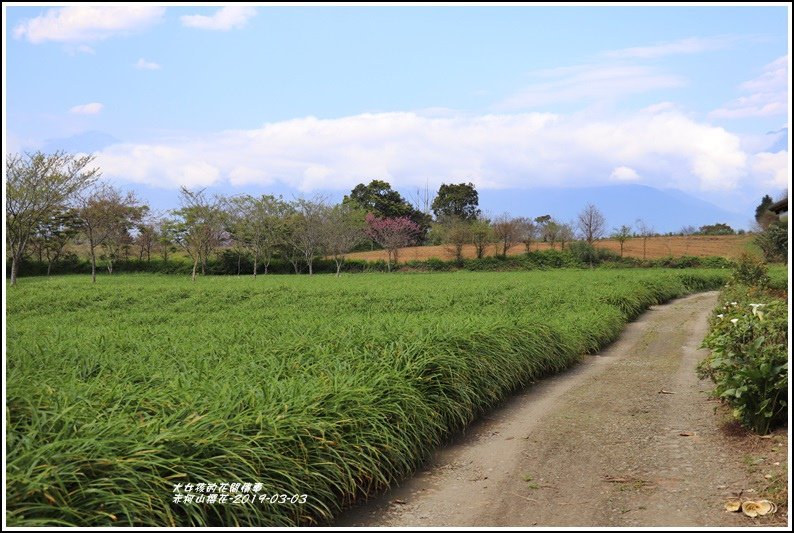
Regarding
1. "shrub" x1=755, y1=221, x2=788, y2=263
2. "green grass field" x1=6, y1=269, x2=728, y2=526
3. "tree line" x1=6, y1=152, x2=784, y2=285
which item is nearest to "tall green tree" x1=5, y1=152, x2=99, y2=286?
"tree line" x1=6, y1=152, x2=784, y2=285

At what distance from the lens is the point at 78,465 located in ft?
9.51

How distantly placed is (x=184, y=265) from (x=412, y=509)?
110 feet

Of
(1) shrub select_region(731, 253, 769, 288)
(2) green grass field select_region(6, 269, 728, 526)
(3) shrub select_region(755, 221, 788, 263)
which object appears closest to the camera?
(2) green grass field select_region(6, 269, 728, 526)

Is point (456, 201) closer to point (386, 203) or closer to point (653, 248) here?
point (386, 203)

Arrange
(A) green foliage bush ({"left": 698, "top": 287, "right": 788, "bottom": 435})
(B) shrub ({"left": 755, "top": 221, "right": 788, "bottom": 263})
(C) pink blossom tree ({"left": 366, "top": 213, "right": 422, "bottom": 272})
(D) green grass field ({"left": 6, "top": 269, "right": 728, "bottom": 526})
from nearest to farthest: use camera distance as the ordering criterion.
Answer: (D) green grass field ({"left": 6, "top": 269, "right": 728, "bottom": 526}) → (A) green foliage bush ({"left": 698, "top": 287, "right": 788, "bottom": 435}) → (B) shrub ({"left": 755, "top": 221, "right": 788, "bottom": 263}) → (C) pink blossom tree ({"left": 366, "top": 213, "right": 422, "bottom": 272})

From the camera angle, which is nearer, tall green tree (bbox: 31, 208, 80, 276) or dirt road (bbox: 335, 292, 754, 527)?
dirt road (bbox: 335, 292, 754, 527)

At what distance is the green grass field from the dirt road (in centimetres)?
23

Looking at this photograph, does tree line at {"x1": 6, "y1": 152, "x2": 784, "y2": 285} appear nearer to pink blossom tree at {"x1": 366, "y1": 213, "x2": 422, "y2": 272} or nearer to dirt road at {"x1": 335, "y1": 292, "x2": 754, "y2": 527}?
pink blossom tree at {"x1": 366, "y1": 213, "x2": 422, "y2": 272}

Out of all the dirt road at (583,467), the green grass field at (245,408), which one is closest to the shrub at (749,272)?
the green grass field at (245,408)

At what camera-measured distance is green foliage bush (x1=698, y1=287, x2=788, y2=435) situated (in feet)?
15.4

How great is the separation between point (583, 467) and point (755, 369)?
4.77 feet

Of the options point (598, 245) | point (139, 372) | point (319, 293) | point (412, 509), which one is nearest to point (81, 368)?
point (139, 372)

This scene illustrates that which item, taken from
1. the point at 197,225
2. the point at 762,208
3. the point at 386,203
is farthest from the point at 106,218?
the point at 762,208

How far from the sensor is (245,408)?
13.0ft
